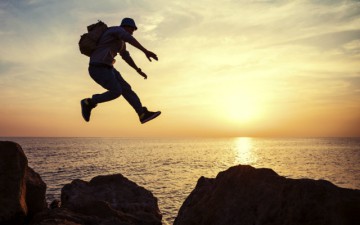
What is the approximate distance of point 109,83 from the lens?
22.0 feet

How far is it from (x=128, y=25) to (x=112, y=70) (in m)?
1.00

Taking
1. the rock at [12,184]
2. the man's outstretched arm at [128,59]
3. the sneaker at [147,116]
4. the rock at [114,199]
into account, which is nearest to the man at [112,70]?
the sneaker at [147,116]

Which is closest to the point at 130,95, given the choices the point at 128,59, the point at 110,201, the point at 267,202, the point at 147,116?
the point at 147,116

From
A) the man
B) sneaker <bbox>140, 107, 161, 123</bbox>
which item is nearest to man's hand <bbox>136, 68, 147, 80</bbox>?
the man

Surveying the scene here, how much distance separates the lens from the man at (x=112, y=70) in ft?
20.9

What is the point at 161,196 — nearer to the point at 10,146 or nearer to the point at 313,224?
the point at 10,146

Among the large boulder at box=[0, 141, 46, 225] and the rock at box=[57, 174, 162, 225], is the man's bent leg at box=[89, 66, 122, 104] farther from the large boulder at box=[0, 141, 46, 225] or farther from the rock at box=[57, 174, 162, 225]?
the rock at box=[57, 174, 162, 225]

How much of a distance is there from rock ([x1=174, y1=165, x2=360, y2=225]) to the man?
211 centimetres

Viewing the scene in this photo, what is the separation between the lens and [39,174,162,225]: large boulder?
390 inches

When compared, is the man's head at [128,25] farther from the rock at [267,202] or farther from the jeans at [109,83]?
the rock at [267,202]

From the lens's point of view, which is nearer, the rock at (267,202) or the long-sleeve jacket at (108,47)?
the rock at (267,202)

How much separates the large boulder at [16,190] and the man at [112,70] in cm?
281

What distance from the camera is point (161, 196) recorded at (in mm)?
26062

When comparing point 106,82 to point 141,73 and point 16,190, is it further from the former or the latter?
point 16,190
